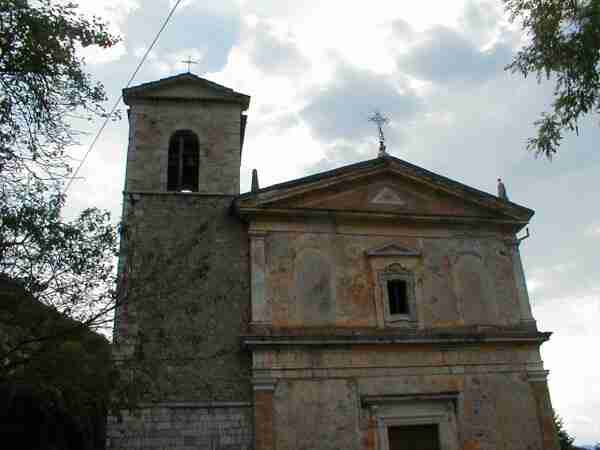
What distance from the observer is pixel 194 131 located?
15.0m

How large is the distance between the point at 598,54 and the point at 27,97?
7330 millimetres

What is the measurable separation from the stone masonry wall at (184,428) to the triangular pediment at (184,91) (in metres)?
7.51

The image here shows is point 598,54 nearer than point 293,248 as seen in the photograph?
Yes

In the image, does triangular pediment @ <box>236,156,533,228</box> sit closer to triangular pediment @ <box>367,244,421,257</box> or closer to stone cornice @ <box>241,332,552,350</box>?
triangular pediment @ <box>367,244,421,257</box>

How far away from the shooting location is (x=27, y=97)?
772cm

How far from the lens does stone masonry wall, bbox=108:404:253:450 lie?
11.2 m

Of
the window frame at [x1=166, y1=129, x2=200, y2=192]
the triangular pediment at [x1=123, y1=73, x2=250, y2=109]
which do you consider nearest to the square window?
the window frame at [x1=166, y1=129, x2=200, y2=192]

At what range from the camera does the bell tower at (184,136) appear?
1420 centimetres

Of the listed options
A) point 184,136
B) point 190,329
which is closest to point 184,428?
point 190,329

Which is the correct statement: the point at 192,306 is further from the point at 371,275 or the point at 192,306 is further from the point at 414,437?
the point at 414,437

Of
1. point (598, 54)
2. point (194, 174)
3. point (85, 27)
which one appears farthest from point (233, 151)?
point (598, 54)

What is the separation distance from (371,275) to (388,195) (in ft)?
7.19

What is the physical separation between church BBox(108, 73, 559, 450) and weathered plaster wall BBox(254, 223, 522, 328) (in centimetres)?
3

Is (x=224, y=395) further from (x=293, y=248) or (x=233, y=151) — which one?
(x=233, y=151)
